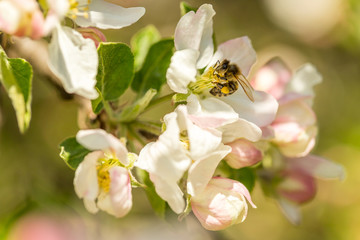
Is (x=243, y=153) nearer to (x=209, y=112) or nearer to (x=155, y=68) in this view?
(x=209, y=112)

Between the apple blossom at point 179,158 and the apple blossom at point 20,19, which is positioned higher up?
the apple blossom at point 20,19

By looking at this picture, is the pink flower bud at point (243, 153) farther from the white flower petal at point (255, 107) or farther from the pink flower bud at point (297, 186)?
the pink flower bud at point (297, 186)

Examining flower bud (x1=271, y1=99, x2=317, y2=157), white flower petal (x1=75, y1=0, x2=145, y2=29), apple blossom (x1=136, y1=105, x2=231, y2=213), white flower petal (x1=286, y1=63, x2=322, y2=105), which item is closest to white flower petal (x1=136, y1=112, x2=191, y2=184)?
apple blossom (x1=136, y1=105, x2=231, y2=213)

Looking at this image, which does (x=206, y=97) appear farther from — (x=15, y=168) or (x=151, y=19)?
(x=151, y=19)

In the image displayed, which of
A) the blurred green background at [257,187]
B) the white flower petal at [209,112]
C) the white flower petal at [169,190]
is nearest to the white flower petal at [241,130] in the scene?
the white flower petal at [209,112]

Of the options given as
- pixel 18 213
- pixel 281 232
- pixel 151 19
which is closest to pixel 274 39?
pixel 151 19

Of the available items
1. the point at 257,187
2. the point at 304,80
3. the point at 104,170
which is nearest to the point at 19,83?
the point at 104,170
